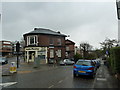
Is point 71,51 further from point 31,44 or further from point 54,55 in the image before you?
point 31,44

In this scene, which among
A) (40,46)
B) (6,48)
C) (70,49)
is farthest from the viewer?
(6,48)

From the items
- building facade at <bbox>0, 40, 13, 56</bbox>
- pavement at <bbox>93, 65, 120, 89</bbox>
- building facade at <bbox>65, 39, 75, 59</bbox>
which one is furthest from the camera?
building facade at <bbox>0, 40, 13, 56</bbox>

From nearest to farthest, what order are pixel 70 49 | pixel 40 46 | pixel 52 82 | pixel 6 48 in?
pixel 52 82
pixel 40 46
pixel 70 49
pixel 6 48

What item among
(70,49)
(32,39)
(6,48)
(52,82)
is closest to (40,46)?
(32,39)

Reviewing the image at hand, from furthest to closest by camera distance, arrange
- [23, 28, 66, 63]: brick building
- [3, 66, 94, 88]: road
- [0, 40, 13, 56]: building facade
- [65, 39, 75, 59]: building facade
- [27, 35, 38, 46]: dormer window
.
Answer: [0, 40, 13, 56]: building facade
[65, 39, 75, 59]: building facade
[27, 35, 38, 46]: dormer window
[23, 28, 66, 63]: brick building
[3, 66, 94, 88]: road

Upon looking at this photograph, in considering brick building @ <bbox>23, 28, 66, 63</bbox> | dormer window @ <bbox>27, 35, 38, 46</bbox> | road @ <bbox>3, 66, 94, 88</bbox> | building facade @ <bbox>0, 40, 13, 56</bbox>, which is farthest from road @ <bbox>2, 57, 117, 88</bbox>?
building facade @ <bbox>0, 40, 13, 56</bbox>

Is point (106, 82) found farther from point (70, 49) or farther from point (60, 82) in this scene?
point (70, 49)

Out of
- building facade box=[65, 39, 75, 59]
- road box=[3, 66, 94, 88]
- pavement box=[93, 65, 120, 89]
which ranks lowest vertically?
pavement box=[93, 65, 120, 89]

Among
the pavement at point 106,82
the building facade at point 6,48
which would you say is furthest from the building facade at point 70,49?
the building facade at point 6,48

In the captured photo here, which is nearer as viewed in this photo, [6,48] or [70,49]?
[70,49]

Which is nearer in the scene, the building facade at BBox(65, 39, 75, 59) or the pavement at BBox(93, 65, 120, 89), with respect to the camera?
the pavement at BBox(93, 65, 120, 89)

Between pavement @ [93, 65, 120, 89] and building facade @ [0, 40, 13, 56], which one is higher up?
building facade @ [0, 40, 13, 56]

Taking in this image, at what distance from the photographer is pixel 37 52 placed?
34.7m

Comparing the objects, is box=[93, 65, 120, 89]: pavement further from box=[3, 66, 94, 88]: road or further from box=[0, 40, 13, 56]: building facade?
box=[0, 40, 13, 56]: building facade
